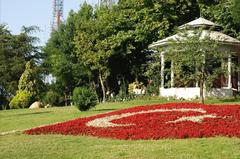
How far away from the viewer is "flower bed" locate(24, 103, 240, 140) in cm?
1339

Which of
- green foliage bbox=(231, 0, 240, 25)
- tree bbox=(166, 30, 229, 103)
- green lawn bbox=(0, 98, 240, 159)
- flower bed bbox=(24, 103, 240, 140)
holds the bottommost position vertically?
green lawn bbox=(0, 98, 240, 159)

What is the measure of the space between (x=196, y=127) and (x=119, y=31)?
2590 cm

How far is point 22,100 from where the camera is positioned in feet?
124

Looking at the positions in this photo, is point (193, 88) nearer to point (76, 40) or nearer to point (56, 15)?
point (76, 40)

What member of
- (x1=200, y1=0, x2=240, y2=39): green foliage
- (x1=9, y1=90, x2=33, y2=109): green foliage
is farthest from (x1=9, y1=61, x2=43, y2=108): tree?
(x1=200, y1=0, x2=240, y2=39): green foliage

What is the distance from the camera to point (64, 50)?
45.9m

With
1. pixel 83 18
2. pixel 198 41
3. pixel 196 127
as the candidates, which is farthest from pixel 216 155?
pixel 83 18

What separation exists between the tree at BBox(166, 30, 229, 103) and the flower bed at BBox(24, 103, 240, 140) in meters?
5.61

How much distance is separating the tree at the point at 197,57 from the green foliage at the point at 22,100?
1522cm

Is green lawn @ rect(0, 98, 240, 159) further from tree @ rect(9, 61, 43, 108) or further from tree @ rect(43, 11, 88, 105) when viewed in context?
tree @ rect(43, 11, 88, 105)

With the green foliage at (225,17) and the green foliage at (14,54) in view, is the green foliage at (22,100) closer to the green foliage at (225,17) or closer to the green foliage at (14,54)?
the green foliage at (14,54)

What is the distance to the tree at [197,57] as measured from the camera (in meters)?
24.3

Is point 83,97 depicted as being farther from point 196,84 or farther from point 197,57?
point 196,84

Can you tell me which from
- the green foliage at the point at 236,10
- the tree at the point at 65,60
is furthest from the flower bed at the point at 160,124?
the tree at the point at 65,60
